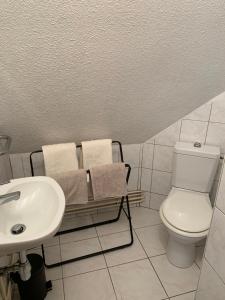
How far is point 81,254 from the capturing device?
1.73m

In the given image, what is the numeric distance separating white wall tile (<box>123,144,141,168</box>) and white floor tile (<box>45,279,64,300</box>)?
1073mm

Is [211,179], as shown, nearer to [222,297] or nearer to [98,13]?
[222,297]

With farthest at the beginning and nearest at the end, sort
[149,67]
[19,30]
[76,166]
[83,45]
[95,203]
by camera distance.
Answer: [95,203]
[76,166]
[149,67]
[83,45]
[19,30]

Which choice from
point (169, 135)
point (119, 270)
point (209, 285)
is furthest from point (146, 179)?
point (209, 285)

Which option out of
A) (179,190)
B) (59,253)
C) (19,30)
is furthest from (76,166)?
(19,30)

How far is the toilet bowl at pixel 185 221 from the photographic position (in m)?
1.43

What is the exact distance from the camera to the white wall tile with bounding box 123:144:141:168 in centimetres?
202

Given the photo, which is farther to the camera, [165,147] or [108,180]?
[165,147]

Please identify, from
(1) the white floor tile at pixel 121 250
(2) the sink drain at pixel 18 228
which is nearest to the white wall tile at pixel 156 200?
(1) the white floor tile at pixel 121 250

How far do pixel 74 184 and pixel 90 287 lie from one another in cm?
68

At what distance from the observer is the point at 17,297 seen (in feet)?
4.63

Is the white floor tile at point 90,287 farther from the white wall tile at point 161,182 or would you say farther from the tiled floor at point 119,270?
the white wall tile at point 161,182

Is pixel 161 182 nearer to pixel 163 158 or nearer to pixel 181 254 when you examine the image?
pixel 163 158

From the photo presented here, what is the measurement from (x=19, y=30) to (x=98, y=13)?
0.33 metres
